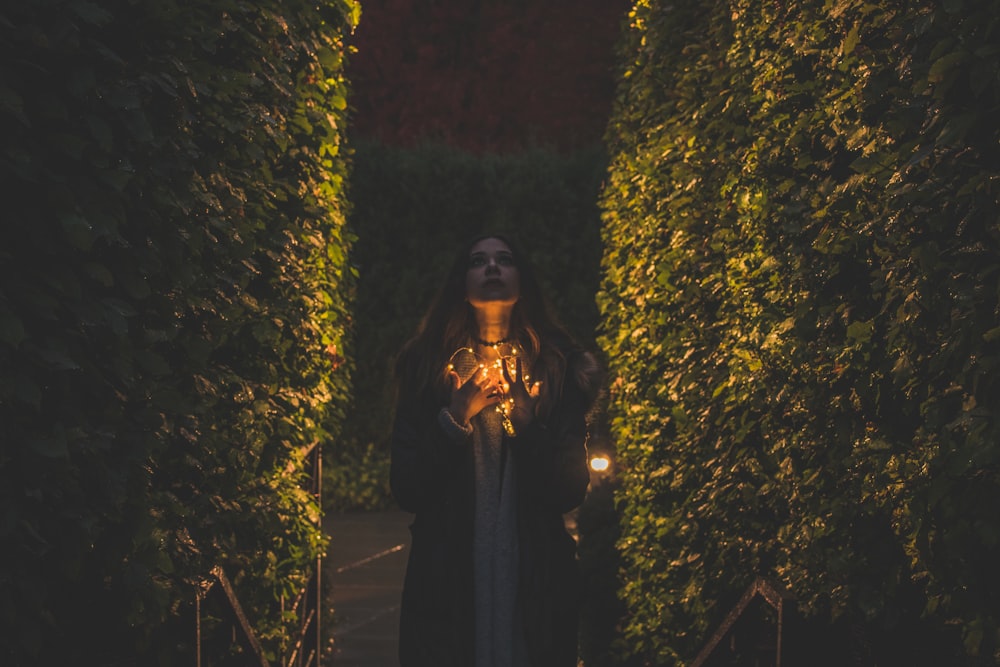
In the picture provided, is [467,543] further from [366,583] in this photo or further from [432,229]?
[432,229]

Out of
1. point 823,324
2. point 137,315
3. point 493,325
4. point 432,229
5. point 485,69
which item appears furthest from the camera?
point 485,69

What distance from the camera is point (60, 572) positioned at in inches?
117

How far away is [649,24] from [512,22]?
1747 cm

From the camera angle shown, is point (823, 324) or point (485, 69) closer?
point (823, 324)

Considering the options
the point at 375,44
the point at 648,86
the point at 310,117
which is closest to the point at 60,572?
the point at 310,117

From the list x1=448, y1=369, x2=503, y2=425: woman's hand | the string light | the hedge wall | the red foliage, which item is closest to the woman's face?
the string light

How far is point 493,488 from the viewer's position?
409 centimetres

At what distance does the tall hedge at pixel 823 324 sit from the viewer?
2.70 meters

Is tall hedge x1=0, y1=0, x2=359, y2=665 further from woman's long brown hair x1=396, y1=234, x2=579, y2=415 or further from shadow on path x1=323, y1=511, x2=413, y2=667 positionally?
shadow on path x1=323, y1=511, x2=413, y2=667

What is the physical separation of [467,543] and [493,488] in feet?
0.66

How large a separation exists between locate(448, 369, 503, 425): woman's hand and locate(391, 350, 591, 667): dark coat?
9 cm

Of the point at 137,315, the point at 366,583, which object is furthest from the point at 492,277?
the point at 366,583

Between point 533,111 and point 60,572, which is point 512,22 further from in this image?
point 60,572

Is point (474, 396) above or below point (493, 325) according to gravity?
below
